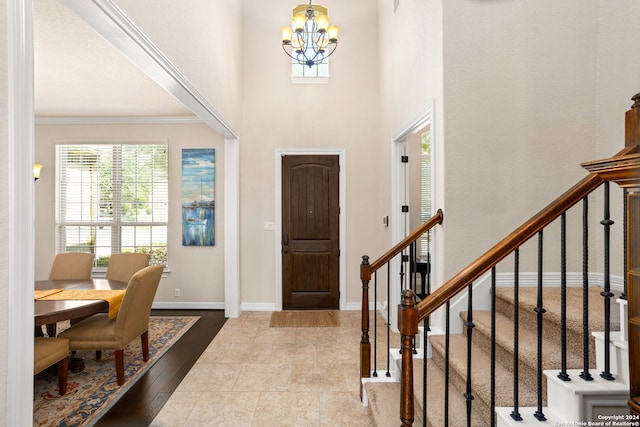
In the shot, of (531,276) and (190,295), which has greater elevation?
(531,276)

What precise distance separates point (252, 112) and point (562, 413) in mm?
4773

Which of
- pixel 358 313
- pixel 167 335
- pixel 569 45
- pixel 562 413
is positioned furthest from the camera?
pixel 358 313

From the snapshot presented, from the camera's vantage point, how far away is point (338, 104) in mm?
5324

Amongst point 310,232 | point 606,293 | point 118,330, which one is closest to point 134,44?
point 118,330

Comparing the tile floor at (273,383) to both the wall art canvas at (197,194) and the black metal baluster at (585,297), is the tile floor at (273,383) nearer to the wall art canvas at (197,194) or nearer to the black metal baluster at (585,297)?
the black metal baluster at (585,297)

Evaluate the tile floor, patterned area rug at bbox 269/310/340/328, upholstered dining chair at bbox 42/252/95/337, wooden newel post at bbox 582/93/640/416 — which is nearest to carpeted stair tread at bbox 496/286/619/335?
wooden newel post at bbox 582/93/640/416

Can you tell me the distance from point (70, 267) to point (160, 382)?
81.8 inches

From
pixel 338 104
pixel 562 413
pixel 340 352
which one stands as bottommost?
pixel 340 352

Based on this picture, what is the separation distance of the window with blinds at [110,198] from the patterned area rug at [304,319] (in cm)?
206

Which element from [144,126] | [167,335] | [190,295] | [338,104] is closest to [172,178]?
[144,126]

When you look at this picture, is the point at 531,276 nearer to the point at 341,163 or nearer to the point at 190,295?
the point at 341,163

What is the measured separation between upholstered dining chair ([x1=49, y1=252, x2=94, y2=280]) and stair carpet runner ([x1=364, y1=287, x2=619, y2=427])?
3.52m

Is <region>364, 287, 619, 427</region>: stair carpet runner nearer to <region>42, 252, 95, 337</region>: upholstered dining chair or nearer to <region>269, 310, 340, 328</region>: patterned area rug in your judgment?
<region>269, 310, 340, 328</region>: patterned area rug

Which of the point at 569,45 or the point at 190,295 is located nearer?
the point at 569,45
